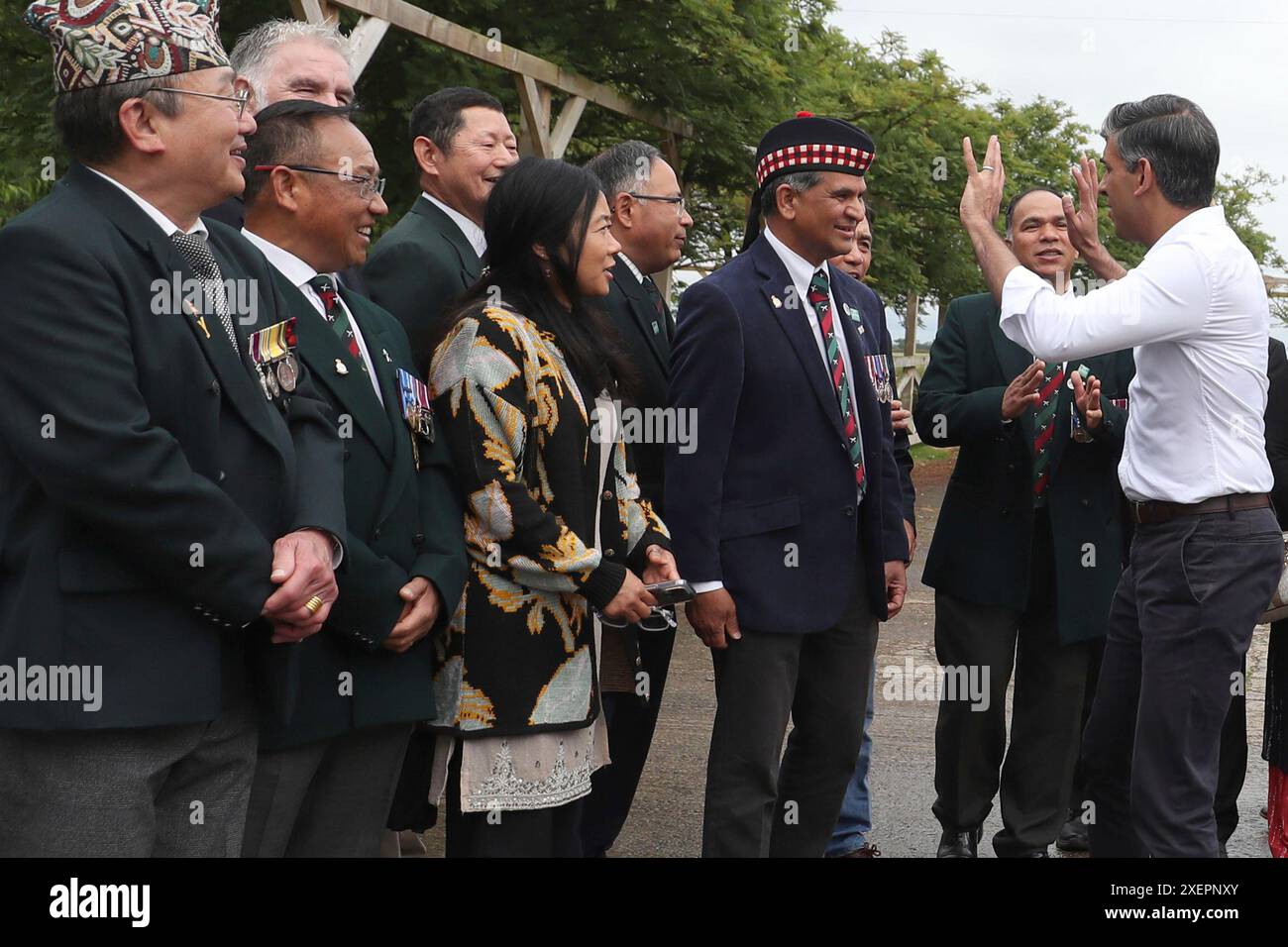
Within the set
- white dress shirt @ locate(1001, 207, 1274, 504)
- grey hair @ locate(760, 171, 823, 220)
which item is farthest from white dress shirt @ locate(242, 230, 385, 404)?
white dress shirt @ locate(1001, 207, 1274, 504)

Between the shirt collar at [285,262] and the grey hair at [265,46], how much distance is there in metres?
0.95

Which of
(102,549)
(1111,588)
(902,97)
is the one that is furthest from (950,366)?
(902,97)

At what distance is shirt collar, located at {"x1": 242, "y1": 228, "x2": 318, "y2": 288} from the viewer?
2.99 metres

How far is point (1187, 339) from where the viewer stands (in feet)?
11.6

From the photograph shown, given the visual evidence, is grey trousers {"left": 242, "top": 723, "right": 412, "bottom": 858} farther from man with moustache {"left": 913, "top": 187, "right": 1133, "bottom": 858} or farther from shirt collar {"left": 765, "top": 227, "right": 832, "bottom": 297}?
man with moustache {"left": 913, "top": 187, "right": 1133, "bottom": 858}

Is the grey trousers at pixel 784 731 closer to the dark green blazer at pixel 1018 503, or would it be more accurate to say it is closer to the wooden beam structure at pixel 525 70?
the dark green blazer at pixel 1018 503

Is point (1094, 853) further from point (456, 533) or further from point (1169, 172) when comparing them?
point (456, 533)

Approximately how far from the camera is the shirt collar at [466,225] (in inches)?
162

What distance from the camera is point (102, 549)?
234cm

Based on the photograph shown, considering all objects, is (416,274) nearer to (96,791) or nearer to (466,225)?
(466,225)

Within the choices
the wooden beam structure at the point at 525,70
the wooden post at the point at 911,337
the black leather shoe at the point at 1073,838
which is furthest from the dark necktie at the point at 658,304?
the wooden post at the point at 911,337

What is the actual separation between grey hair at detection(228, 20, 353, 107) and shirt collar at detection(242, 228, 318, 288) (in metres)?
0.95

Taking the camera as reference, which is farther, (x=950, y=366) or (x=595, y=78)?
(x=595, y=78)

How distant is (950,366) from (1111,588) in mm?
910
